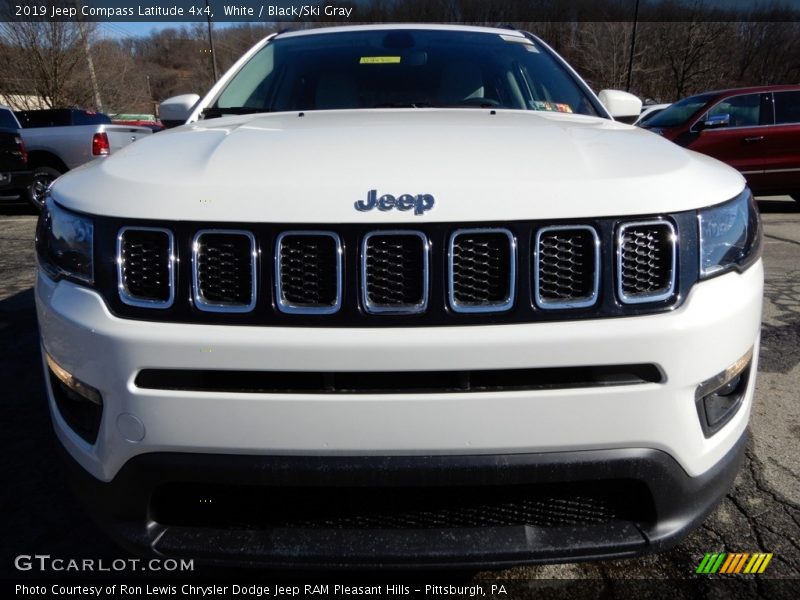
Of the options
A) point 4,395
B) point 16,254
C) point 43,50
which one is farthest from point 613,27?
point 4,395

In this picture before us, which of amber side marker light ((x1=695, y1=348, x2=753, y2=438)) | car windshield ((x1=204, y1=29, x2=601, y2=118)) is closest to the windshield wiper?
car windshield ((x1=204, y1=29, x2=601, y2=118))

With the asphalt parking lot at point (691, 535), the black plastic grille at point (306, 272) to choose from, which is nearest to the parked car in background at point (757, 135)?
the asphalt parking lot at point (691, 535)

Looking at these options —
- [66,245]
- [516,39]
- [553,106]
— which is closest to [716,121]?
[516,39]

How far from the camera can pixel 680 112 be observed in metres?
9.23

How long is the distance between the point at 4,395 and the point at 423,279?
2683 mm

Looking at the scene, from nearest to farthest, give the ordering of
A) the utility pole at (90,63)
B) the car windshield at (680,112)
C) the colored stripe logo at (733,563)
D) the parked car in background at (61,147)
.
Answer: the colored stripe logo at (733,563) → the car windshield at (680,112) → the parked car in background at (61,147) → the utility pole at (90,63)

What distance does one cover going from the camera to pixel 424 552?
1.37 metres

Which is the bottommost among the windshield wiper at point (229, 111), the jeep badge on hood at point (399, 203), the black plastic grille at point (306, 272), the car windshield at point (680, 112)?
the car windshield at point (680, 112)

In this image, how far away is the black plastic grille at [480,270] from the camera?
133 centimetres

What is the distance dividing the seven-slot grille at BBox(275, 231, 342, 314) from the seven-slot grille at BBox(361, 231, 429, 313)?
7 centimetres

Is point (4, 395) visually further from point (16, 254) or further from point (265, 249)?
point (16, 254)

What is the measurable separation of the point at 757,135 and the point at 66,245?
9.15m

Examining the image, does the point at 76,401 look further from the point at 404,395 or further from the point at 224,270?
the point at 404,395

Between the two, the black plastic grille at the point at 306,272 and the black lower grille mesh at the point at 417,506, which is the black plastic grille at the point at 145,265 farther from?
the black lower grille mesh at the point at 417,506
